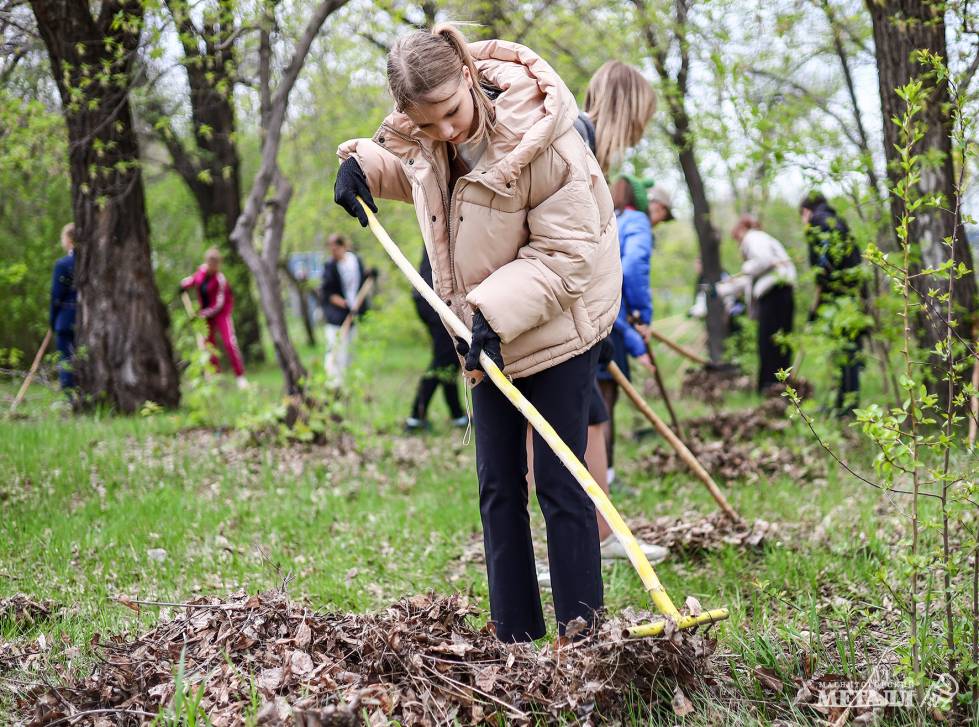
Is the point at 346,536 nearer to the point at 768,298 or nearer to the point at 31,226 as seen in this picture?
the point at 768,298

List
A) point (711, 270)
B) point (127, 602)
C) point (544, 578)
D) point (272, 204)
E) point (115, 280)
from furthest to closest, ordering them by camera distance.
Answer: point (711, 270)
point (115, 280)
point (272, 204)
point (544, 578)
point (127, 602)

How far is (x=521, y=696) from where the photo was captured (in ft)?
8.23

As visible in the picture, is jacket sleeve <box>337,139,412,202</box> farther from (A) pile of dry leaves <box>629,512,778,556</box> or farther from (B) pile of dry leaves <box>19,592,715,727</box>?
(A) pile of dry leaves <box>629,512,778,556</box>

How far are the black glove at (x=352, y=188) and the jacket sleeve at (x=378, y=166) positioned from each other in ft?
0.10

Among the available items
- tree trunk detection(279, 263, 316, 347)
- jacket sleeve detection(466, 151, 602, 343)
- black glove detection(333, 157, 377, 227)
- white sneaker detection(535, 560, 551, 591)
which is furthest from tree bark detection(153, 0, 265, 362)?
jacket sleeve detection(466, 151, 602, 343)

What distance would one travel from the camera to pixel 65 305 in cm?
906

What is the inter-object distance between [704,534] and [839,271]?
8.37ft

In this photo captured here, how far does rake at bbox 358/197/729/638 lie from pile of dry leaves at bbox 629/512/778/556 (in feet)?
4.63

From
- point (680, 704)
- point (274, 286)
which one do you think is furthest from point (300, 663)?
point (274, 286)

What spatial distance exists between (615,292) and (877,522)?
88.3 inches

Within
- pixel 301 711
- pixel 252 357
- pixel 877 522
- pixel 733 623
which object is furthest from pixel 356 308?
pixel 301 711

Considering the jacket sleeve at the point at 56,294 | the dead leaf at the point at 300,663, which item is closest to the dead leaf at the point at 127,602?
the dead leaf at the point at 300,663

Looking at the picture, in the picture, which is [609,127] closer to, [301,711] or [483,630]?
[483,630]

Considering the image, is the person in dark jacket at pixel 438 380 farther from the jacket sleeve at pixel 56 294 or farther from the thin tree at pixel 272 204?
the jacket sleeve at pixel 56 294
